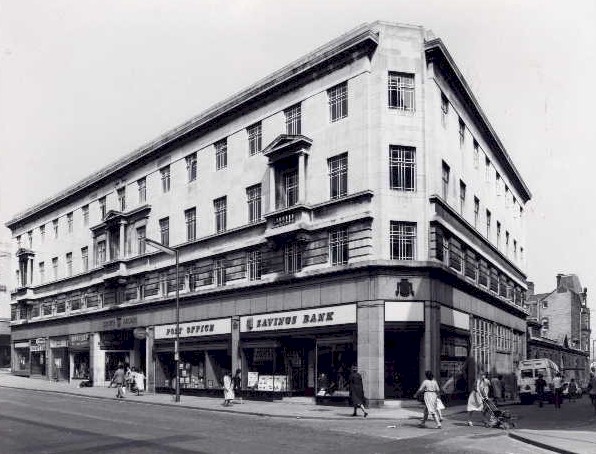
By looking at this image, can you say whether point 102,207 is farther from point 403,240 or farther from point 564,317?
point 564,317

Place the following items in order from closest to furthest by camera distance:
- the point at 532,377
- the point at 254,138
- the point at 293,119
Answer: the point at 293,119
the point at 254,138
the point at 532,377

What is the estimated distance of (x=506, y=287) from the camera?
4962 centimetres

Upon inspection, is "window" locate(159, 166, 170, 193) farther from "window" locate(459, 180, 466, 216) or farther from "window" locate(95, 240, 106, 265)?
"window" locate(459, 180, 466, 216)

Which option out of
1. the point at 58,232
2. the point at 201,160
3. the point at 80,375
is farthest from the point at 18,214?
the point at 201,160

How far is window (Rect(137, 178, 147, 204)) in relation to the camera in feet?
158

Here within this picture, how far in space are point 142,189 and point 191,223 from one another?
724 cm

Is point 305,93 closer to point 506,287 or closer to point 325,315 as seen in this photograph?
point 325,315

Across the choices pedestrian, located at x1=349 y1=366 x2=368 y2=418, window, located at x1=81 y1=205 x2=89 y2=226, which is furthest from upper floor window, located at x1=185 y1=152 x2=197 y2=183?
pedestrian, located at x1=349 y1=366 x2=368 y2=418

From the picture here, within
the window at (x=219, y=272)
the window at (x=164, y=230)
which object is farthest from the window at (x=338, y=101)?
the window at (x=164, y=230)

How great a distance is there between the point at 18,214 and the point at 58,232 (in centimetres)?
1035

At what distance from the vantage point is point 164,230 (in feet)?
149

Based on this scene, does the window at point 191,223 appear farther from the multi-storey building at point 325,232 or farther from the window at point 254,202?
the window at point 254,202

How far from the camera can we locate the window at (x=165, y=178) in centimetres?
4569

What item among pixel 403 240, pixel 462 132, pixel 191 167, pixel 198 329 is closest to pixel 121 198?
pixel 191 167
